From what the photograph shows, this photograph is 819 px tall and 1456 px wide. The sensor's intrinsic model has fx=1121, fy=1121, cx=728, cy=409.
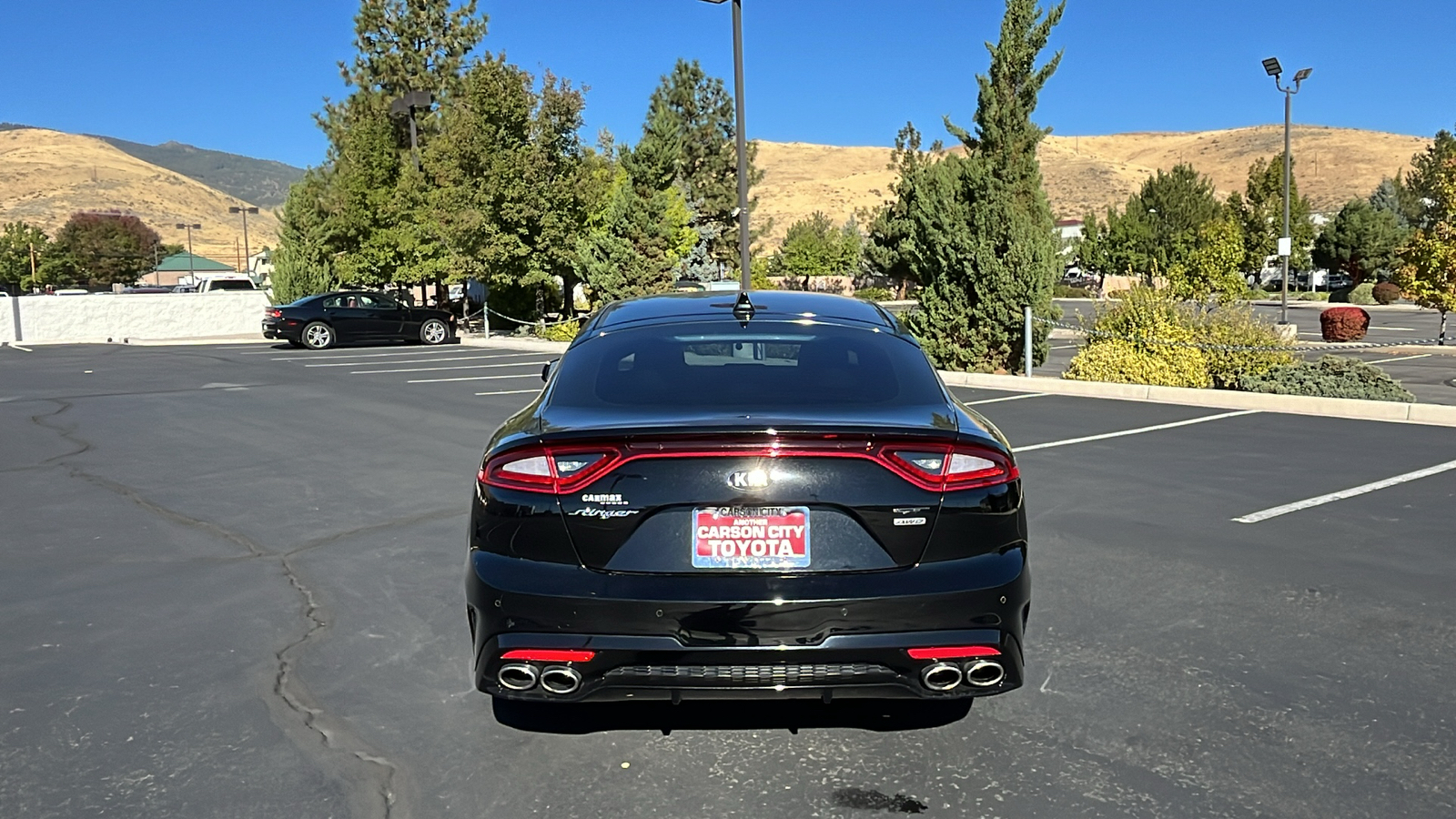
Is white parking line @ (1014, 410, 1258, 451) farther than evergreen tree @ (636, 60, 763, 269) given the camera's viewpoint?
No

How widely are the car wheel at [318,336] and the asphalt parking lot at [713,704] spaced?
21.0 meters

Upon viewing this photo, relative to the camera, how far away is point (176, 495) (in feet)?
27.8

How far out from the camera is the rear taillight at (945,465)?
355 centimetres

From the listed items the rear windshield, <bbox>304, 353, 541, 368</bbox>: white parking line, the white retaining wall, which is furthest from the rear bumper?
the white retaining wall

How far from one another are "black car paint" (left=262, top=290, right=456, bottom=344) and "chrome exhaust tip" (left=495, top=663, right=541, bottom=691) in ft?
92.0

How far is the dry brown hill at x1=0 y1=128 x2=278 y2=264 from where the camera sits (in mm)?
144000

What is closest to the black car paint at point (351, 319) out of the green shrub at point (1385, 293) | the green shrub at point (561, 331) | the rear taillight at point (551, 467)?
the green shrub at point (561, 331)

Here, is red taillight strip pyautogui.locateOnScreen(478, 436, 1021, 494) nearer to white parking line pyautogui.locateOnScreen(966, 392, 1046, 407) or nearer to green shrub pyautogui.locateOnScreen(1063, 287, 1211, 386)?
white parking line pyautogui.locateOnScreen(966, 392, 1046, 407)

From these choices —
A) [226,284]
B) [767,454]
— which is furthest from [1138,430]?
[226,284]

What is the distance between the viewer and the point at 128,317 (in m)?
38.9

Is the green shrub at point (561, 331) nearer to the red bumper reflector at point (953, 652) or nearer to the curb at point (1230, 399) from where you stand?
the curb at point (1230, 399)

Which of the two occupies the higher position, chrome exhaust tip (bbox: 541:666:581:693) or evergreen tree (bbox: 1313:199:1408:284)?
evergreen tree (bbox: 1313:199:1408:284)

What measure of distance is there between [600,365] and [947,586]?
1.74 meters

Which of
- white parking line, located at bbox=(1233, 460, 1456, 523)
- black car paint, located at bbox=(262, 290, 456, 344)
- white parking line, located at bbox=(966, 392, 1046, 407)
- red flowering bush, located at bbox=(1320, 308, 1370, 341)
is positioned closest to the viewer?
white parking line, located at bbox=(1233, 460, 1456, 523)
